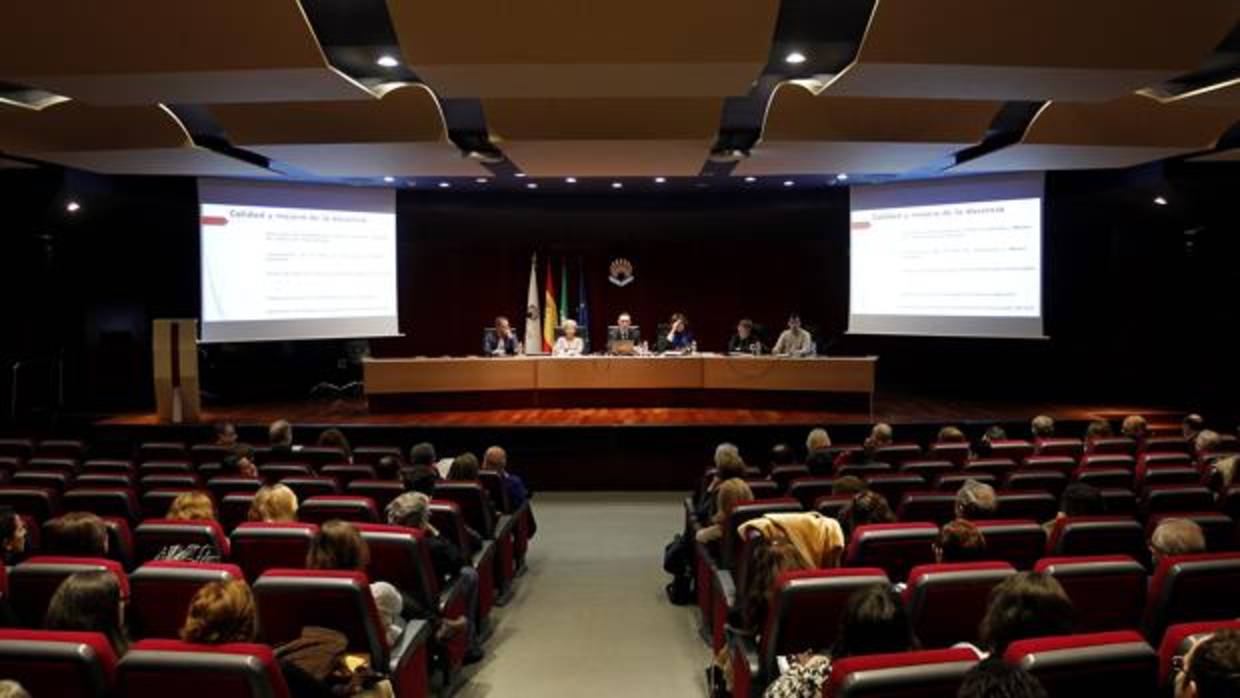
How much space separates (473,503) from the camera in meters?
5.68

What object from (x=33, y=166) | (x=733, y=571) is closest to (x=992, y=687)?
(x=733, y=571)

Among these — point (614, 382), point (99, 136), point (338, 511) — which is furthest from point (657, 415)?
point (99, 136)

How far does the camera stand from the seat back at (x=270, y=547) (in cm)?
391

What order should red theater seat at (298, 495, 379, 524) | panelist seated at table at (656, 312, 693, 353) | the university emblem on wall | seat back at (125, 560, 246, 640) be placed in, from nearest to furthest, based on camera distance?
seat back at (125, 560, 246, 640) < red theater seat at (298, 495, 379, 524) < panelist seated at table at (656, 312, 693, 353) < the university emblem on wall

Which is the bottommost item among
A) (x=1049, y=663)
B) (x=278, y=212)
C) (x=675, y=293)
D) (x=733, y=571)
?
(x=733, y=571)

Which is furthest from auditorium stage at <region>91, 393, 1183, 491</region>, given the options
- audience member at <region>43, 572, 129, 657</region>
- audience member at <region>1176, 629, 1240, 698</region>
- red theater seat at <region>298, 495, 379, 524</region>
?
audience member at <region>1176, 629, 1240, 698</region>

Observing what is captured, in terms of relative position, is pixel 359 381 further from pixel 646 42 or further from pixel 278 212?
pixel 646 42

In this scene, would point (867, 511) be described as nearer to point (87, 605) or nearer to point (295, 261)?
point (87, 605)

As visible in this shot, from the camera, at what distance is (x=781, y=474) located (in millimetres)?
6301

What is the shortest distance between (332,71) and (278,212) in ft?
20.4

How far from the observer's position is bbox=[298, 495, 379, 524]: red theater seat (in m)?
4.71

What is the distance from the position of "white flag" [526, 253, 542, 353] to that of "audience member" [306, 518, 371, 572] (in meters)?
10.5

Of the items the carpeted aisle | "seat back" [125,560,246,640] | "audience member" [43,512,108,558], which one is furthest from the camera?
the carpeted aisle

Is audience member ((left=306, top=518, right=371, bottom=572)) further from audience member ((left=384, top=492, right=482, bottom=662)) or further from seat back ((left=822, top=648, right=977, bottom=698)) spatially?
seat back ((left=822, top=648, right=977, bottom=698))
